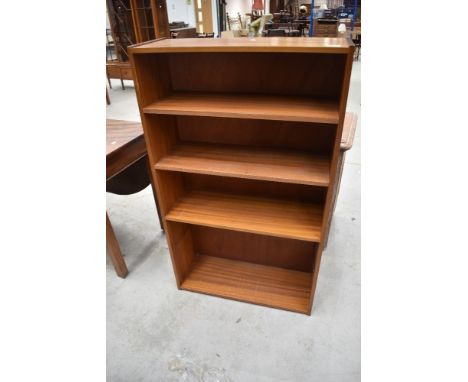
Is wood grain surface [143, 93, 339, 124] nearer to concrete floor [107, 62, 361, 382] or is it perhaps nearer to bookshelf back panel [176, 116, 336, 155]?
bookshelf back panel [176, 116, 336, 155]

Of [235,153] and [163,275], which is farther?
[163,275]

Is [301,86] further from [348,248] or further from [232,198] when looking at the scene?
Result: [348,248]

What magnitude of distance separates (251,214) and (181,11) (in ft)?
31.7

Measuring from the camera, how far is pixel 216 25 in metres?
9.96

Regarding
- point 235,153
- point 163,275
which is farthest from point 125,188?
point 235,153

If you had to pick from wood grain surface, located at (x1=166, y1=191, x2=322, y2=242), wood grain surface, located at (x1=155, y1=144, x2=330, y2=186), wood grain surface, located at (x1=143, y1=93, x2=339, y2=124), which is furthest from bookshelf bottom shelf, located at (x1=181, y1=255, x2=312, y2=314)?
wood grain surface, located at (x1=143, y1=93, x2=339, y2=124)

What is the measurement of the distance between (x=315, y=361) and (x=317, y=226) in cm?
68

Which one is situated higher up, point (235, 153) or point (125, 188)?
point (235, 153)

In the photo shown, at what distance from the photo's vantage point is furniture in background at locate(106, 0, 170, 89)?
17.2 feet

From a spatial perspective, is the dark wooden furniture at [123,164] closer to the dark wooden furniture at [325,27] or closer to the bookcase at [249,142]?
the bookcase at [249,142]

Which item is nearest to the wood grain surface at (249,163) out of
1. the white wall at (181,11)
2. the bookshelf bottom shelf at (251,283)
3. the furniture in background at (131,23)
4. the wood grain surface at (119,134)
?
the wood grain surface at (119,134)

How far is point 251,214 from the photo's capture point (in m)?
1.52

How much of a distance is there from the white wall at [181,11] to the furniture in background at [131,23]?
145 inches

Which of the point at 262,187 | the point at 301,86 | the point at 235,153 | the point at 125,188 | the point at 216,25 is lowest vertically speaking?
the point at 125,188
